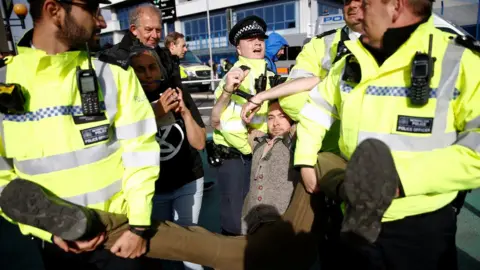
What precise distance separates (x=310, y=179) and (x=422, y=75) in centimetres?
72

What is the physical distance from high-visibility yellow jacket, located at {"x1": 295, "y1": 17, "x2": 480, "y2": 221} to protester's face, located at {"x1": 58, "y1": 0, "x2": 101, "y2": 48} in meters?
1.14

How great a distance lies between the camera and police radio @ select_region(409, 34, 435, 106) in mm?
1217

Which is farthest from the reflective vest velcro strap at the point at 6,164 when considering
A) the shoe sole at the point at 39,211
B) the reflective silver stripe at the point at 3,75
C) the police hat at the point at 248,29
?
the police hat at the point at 248,29

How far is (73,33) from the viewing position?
142 cm

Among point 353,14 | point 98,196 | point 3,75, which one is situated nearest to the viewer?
point 3,75

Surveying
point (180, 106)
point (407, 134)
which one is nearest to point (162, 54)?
point (180, 106)

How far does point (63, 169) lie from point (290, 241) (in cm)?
126

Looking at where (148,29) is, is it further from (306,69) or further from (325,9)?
(325,9)

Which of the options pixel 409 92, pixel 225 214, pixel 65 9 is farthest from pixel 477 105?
pixel 225 214

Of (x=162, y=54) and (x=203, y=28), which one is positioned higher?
(x=203, y=28)

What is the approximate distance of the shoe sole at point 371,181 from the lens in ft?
3.80

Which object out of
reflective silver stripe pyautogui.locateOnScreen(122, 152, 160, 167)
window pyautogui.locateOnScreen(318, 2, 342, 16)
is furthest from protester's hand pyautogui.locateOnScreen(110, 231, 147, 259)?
window pyautogui.locateOnScreen(318, 2, 342, 16)

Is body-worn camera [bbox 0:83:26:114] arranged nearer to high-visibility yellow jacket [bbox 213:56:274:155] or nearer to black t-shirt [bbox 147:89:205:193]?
black t-shirt [bbox 147:89:205:193]

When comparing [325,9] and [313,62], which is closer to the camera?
[313,62]
